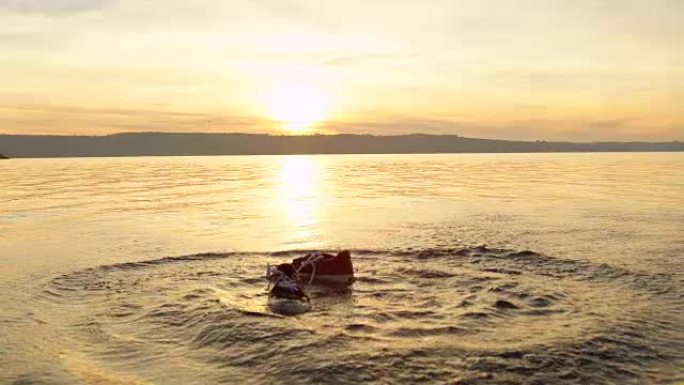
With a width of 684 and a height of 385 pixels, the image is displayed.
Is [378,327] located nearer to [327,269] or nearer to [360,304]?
[360,304]

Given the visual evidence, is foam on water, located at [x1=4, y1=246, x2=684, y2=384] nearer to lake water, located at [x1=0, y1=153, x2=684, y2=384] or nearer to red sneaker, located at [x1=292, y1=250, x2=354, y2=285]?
lake water, located at [x1=0, y1=153, x2=684, y2=384]

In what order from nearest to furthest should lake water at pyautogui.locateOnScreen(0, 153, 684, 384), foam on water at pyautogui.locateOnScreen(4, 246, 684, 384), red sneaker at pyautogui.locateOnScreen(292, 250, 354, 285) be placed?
foam on water at pyautogui.locateOnScreen(4, 246, 684, 384), lake water at pyautogui.locateOnScreen(0, 153, 684, 384), red sneaker at pyautogui.locateOnScreen(292, 250, 354, 285)

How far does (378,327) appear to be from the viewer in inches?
366

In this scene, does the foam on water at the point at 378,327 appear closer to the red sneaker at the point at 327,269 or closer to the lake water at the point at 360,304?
the lake water at the point at 360,304

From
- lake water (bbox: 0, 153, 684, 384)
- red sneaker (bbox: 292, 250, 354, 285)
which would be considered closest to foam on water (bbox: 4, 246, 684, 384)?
lake water (bbox: 0, 153, 684, 384)

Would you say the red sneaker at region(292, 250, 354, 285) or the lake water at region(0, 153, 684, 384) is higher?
the red sneaker at region(292, 250, 354, 285)

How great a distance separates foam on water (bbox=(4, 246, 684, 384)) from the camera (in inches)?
297

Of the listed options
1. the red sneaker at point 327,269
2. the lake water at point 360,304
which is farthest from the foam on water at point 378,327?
the red sneaker at point 327,269

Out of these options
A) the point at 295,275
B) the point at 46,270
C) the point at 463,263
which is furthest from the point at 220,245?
the point at 463,263

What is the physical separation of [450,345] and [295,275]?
467cm

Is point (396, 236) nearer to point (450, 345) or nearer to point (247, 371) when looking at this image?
point (450, 345)

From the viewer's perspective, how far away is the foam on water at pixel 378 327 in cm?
754

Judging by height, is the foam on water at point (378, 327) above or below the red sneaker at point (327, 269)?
below

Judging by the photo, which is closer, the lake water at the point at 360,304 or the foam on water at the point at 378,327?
the foam on water at the point at 378,327
